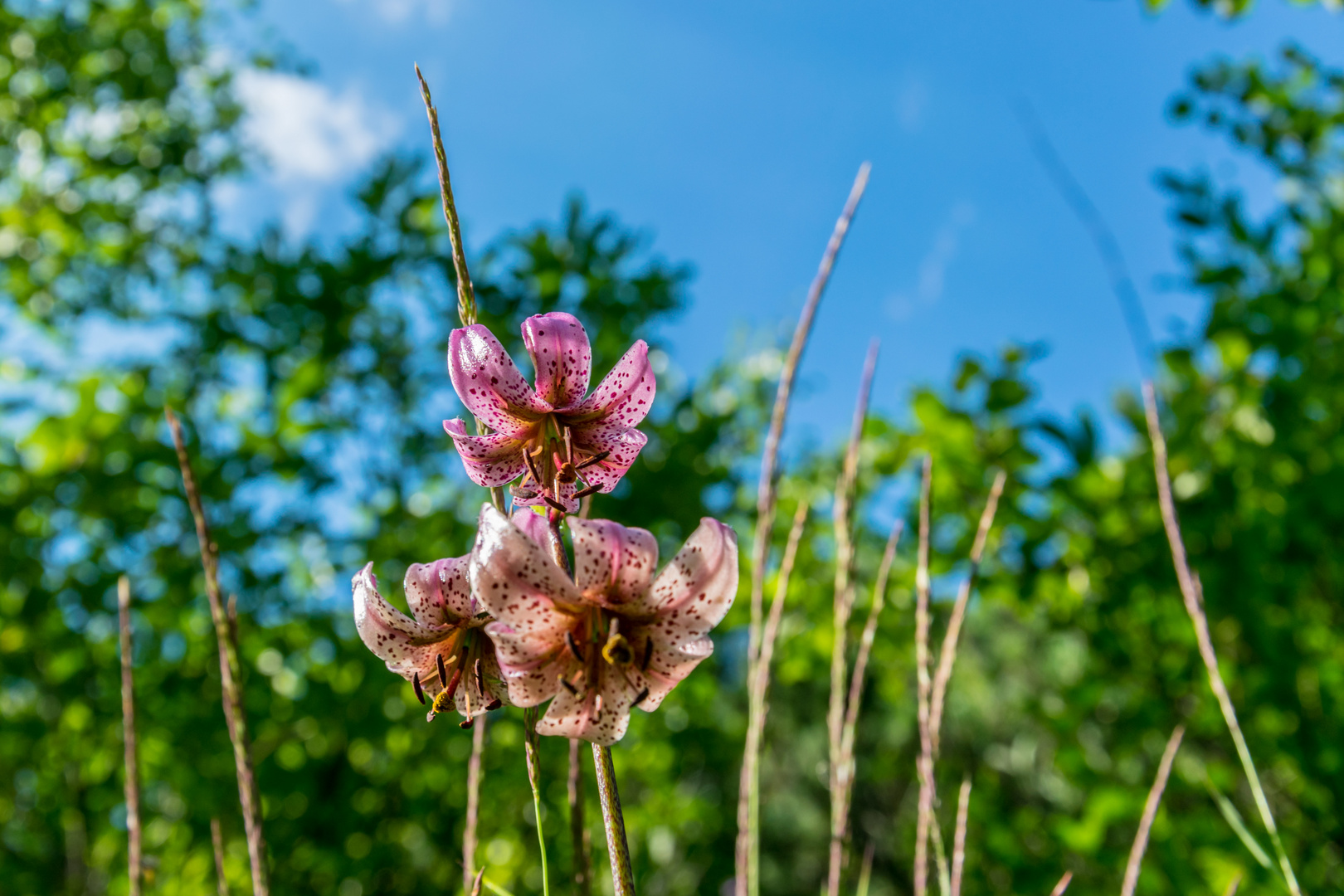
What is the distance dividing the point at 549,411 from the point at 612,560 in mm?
198

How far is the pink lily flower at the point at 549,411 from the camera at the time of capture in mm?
710

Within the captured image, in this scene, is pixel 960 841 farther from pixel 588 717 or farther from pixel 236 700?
pixel 236 700

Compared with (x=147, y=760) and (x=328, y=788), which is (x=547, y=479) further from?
(x=147, y=760)

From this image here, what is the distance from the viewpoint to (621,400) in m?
0.76

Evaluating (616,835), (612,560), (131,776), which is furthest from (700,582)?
(131,776)

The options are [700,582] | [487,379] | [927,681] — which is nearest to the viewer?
[700,582]

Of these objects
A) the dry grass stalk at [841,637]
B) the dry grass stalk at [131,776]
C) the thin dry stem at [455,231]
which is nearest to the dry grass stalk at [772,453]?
the dry grass stalk at [841,637]

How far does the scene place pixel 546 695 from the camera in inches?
24.9

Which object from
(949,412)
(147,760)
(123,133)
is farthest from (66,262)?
(949,412)

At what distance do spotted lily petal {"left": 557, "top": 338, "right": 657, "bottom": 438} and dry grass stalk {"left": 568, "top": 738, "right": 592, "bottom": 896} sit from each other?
28 cm

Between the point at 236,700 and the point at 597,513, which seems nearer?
the point at 236,700

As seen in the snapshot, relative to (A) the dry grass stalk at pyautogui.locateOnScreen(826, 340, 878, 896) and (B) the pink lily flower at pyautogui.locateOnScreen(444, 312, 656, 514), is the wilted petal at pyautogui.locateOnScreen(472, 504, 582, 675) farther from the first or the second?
(A) the dry grass stalk at pyautogui.locateOnScreen(826, 340, 878, 896)

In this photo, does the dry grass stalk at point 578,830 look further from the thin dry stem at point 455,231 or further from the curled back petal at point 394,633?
the thin dry stem at point 455,231

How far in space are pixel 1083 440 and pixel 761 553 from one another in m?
1.45
